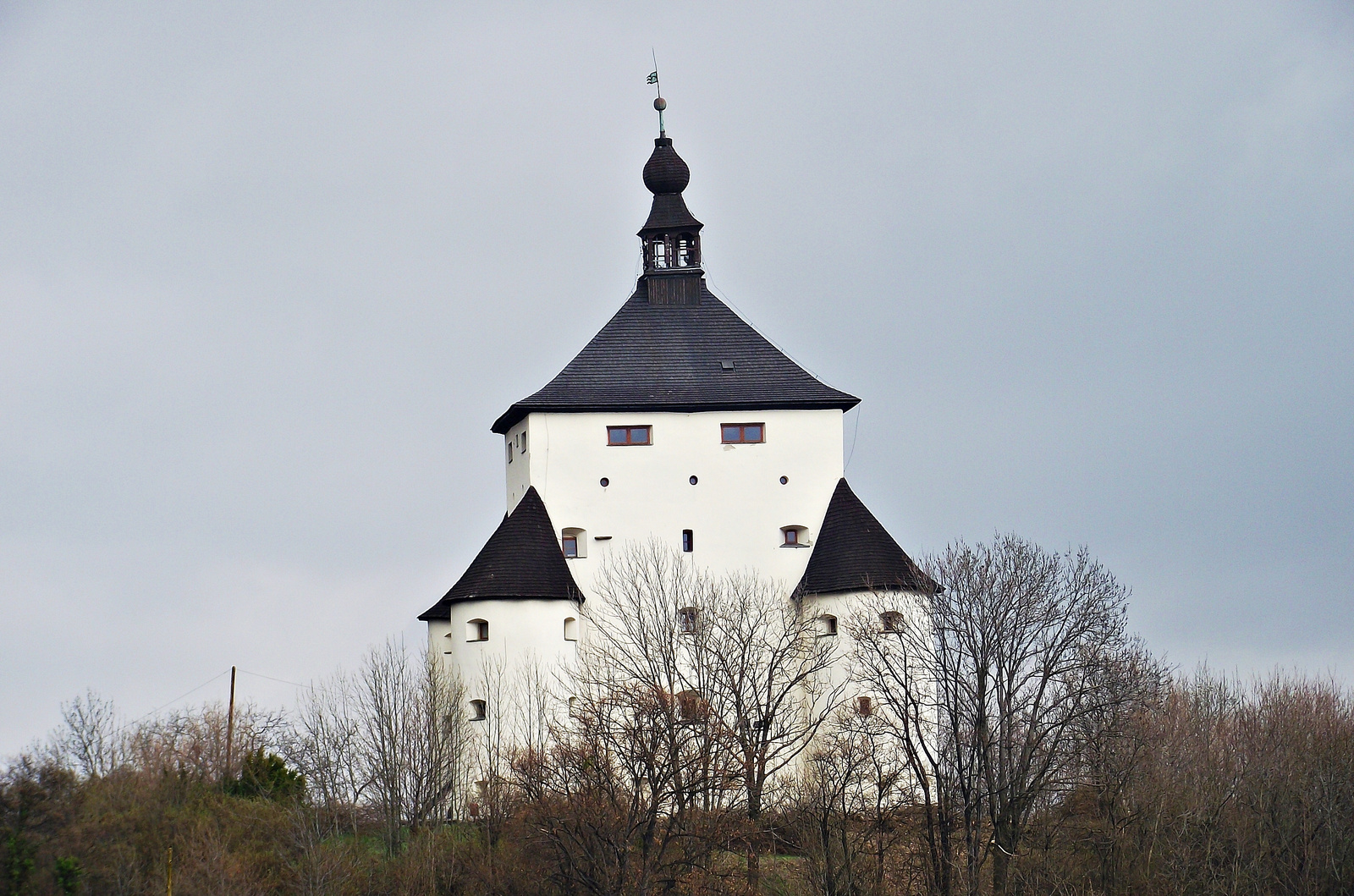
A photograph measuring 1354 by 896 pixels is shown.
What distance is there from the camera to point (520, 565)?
4181cm

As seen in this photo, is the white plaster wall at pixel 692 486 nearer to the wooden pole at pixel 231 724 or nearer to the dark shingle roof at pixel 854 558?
the dark shingle roof at pixel 854 558

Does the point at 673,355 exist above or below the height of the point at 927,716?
above

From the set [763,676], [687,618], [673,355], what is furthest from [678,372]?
[763,676]

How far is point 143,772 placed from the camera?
40531 millimetres

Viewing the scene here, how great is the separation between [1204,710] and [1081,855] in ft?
46.6

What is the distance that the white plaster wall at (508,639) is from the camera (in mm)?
41031

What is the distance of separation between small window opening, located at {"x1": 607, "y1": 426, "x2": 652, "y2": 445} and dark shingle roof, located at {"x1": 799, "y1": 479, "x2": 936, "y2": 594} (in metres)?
4.71

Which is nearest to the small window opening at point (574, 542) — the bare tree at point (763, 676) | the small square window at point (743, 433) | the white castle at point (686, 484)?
the white castle at point (686, 484)

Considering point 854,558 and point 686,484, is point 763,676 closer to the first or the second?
point 854,558

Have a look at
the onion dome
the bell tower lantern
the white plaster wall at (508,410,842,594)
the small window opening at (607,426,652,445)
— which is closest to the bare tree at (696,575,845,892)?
the white plaster wall at (508,410,842,594)

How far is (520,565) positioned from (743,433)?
6568 mm

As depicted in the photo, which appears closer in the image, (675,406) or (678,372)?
(675,406)

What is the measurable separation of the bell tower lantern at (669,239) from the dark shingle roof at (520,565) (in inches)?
299

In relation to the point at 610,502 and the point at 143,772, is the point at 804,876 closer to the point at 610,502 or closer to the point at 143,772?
the point at 610,502
